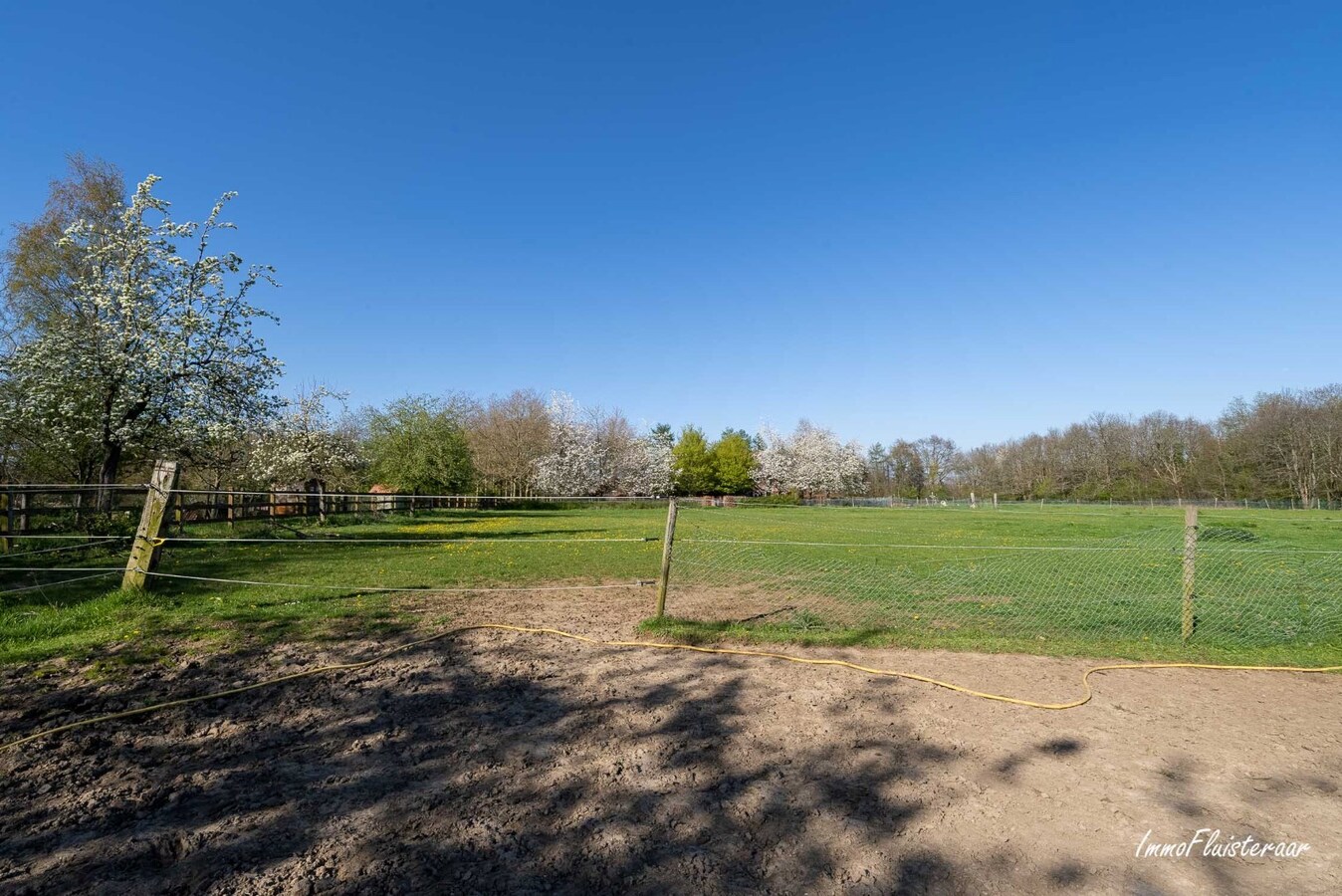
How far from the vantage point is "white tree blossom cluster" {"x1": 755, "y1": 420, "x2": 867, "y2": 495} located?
7894cm

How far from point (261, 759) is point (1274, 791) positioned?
6155 millimetres

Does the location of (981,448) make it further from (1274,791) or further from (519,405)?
(1274,791)

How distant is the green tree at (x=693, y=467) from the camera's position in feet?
236

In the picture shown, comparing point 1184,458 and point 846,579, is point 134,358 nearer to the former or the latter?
point 846,579

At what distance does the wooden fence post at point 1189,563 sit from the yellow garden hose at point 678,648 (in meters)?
0.86

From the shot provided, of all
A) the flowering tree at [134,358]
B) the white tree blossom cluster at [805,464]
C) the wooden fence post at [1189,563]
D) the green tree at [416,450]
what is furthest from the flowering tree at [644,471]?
the wooden fence post at [1189,563]

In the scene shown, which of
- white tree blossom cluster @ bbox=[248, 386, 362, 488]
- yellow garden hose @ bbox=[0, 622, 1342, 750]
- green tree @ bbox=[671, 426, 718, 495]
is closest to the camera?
yellow garden hose @ bbox=[0, 622, 1342, 750]

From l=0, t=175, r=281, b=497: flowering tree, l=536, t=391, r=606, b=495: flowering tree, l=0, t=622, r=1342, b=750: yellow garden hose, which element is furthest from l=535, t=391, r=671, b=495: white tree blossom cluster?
l=0, t=622, r=1342, b=750: yellow garden hose

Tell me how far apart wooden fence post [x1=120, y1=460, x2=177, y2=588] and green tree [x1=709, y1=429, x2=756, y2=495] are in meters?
67.1

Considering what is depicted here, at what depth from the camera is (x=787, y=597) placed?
956 centimetres

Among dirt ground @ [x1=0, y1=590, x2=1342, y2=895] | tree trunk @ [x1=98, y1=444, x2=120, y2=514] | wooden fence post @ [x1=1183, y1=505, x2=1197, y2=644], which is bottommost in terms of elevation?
dirt ground @ [x1=0, y1=590, x2=1342, y2=895]

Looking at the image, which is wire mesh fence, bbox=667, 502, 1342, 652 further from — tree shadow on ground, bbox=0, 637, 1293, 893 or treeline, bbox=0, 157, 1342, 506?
treeline, bbox=0, 157, 1342, 506

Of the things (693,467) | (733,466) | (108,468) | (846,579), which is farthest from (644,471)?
(846,579)

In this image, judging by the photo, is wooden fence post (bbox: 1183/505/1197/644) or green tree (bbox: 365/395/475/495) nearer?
wooden fence post (bbox: 1183/505/1197/644)
